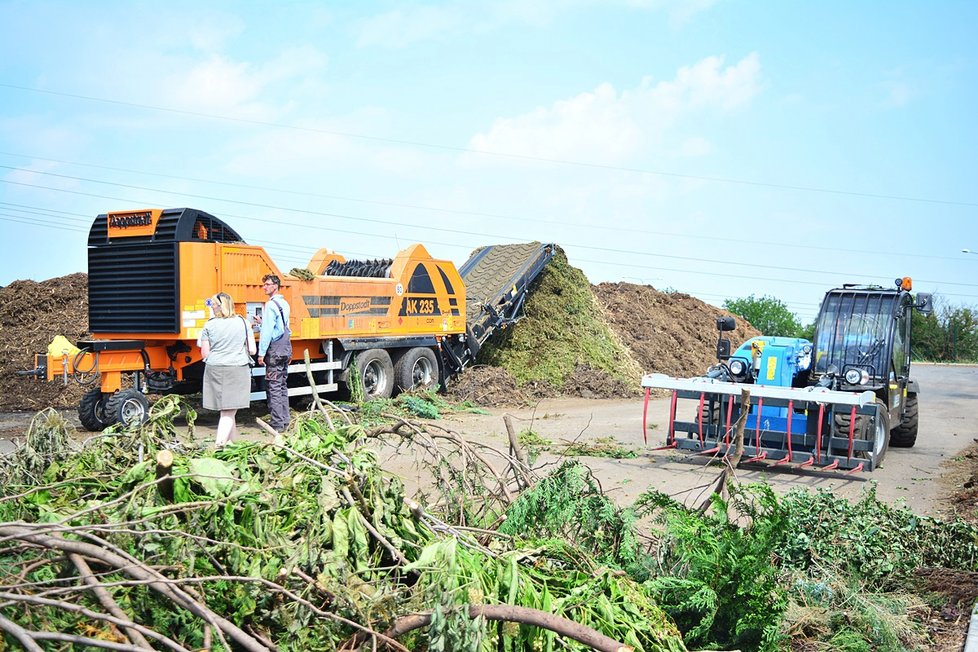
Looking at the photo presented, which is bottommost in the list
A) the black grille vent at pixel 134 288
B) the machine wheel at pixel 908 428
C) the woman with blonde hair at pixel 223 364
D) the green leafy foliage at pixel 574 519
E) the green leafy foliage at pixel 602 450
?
the green leafy foliage at pixel 602 450

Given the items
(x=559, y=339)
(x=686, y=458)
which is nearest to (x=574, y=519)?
(x=686, y=458)

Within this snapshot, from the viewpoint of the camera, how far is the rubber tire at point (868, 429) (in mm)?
9453

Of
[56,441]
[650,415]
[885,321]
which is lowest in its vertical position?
[650,415]

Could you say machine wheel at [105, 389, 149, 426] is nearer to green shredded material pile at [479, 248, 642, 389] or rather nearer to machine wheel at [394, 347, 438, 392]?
machine wheel at [394, 347, 438, 392]

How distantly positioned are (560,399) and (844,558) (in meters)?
12.3

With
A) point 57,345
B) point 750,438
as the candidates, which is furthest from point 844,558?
point 57,345

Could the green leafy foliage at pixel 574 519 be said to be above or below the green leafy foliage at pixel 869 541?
above

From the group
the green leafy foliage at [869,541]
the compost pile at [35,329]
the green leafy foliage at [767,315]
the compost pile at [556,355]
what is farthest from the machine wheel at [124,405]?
the green leafy foliage at [767,315]

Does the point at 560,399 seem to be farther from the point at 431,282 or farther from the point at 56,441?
the point at 56,441

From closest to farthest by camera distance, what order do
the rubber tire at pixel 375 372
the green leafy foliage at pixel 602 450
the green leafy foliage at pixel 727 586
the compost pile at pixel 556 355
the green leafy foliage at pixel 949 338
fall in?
the green leafy foliage at pixel 727 586 → the green leafy foliage at pixel 602 450 → the rubber tire at pixel 375 372 → the compost pile at pixel 556 355 → the green leafy foliage at pixel 949 338

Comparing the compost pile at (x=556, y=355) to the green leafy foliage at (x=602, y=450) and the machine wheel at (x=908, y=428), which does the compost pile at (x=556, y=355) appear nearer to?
the green leafy foliage at (x=602, y=450)

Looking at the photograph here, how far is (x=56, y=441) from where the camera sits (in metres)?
4.59

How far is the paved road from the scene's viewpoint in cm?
882

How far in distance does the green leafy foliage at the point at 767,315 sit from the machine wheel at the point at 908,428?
65.1ft
